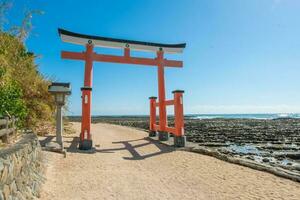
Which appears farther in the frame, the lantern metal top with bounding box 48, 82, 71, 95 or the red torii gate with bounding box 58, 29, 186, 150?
the red torii gate with bounding box 58, 29, 186, 150

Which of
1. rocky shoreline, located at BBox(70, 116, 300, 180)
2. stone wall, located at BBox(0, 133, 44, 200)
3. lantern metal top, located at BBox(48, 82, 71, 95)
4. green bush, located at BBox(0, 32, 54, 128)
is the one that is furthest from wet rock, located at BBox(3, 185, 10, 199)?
green bush, located at BBox(0, 32, 54, 128)

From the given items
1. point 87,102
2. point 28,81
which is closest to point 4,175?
point 87,102

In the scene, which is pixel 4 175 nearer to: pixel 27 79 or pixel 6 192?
pixel 6 192

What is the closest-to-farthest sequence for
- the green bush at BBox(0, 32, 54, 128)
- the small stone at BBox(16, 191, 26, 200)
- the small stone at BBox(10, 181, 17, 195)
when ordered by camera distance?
the small stone at BBox(10, 181, 17, 195) → the small stone at BBox(16, 191, 26, 200) → the green bush at BBox(0, 32, 54, 128)

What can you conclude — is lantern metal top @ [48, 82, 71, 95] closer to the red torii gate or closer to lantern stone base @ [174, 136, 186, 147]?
the red torii gate

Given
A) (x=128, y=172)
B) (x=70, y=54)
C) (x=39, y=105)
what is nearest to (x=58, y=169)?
(x=128, y=172)

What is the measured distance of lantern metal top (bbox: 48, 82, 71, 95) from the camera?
9188mm

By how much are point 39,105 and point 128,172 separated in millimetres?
8505

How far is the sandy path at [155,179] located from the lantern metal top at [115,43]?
16.6 ft

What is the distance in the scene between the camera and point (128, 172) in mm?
6809

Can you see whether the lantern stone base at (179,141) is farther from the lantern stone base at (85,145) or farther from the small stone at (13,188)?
the small stone at (13,188)

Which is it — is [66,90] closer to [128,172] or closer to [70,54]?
[70,54]

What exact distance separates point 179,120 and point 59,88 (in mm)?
5445

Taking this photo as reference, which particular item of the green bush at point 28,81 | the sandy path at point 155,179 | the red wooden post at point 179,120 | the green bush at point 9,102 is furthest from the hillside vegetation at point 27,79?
the red wooden post at point 179,120
